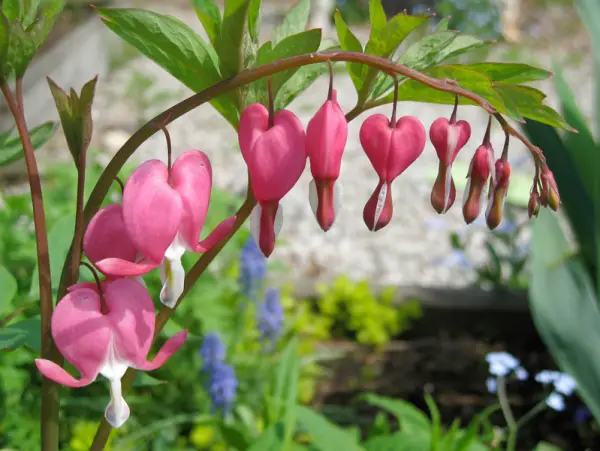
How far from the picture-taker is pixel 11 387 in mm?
1509

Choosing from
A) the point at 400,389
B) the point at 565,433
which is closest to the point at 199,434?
the point at 400,389

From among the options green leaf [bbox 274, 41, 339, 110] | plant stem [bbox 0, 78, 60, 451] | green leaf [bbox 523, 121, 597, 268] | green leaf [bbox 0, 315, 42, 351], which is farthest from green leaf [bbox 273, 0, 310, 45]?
green leaf [bbox 523, 121, 597, 268]

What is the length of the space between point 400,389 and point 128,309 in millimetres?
1630

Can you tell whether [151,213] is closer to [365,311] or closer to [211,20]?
[211,20]

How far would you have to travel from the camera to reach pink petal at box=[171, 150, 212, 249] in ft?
2.28

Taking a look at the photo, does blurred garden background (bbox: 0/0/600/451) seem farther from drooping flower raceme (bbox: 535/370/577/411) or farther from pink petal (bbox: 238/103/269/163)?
pink petal (bbox: 238/103/269/163)

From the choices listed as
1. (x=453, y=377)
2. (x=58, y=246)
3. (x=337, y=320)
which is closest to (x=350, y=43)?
(x=58, y=246)

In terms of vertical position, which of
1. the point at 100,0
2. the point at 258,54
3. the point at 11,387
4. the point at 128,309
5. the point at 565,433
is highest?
the point at 100,0

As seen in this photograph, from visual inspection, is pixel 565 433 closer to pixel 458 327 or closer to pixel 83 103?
pixel 458 327

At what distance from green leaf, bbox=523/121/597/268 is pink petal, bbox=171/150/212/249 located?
1.33 metres

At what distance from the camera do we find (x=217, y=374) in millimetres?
1748

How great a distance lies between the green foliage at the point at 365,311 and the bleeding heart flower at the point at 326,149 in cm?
176

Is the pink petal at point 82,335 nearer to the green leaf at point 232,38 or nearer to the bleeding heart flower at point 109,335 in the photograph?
the bleeding heart flower at point 109,335

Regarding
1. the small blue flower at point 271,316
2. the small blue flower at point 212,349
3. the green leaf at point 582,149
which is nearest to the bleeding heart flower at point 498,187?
the small blue flower at point 212,349
